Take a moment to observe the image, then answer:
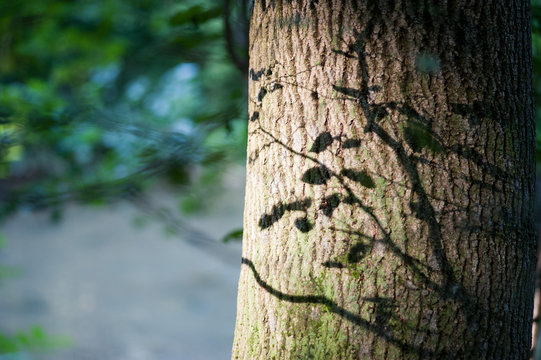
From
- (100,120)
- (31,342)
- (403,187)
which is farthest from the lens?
(31,342)

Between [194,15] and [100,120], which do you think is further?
[100,120]

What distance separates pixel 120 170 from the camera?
379cm

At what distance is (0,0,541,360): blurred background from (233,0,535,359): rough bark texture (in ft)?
2.14

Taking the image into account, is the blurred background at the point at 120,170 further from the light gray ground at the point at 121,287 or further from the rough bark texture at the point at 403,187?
the rough bark texture at the point at 403,187

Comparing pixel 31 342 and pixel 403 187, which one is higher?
pixel 403 187

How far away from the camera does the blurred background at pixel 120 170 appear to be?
2.23m

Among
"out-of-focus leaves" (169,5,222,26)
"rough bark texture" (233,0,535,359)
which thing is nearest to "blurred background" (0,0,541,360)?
"out-of-focus leaves" (169,5,222,26)

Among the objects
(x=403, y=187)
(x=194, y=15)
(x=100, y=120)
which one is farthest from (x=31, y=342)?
(x=403, y=187)

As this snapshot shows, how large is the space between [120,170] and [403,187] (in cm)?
325

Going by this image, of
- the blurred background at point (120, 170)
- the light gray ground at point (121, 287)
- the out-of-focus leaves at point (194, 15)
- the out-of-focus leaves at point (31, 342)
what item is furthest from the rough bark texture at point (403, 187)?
the out-of-focus leaves at point (31, 342)

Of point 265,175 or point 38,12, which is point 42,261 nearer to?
point 38,12

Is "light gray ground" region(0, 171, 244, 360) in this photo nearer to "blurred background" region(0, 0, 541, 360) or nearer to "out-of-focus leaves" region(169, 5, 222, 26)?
"blurred background" region(0, 0, 541, 360)

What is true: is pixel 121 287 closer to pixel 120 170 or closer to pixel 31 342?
pixel 31 342

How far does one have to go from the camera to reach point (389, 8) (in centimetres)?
103
